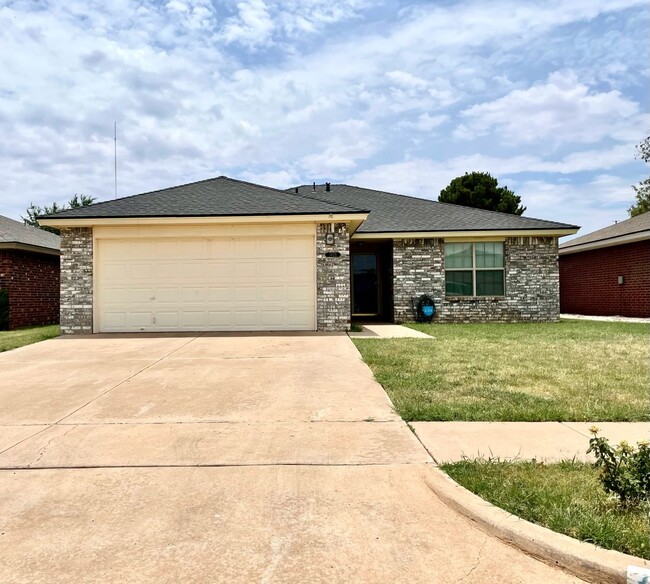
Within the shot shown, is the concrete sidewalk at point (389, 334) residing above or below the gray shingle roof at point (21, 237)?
below

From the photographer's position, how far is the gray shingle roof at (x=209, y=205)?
1180 centimetres

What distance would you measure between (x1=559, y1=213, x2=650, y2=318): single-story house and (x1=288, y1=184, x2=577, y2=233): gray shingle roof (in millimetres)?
3765

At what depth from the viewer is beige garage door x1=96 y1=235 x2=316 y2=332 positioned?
1216 cm

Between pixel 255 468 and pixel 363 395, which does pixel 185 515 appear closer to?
pixel 255 468

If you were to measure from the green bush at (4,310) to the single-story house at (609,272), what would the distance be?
20.7 m

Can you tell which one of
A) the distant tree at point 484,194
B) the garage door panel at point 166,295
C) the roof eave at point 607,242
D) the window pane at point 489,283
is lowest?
the garage door panel at point 166,295

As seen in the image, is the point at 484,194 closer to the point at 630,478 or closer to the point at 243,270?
the point at 243,270

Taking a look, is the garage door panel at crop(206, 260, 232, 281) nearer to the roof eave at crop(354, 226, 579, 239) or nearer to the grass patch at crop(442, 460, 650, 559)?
the roof eave at crop(354, 226, 579, 239)

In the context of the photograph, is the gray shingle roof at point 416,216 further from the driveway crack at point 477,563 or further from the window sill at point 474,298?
the driveway crack at point 477,563

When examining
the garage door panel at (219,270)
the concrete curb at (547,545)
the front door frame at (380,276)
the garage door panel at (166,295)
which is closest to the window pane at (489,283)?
the front door frame at (380,276)

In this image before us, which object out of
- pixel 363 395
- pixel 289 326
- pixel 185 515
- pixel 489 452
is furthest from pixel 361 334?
pixel 185 515

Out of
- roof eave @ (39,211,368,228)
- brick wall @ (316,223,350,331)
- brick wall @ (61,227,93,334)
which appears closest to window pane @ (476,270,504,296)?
brick wall @ (316,223,350,331)

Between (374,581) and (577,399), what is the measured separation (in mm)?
4012

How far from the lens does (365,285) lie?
1744cm
